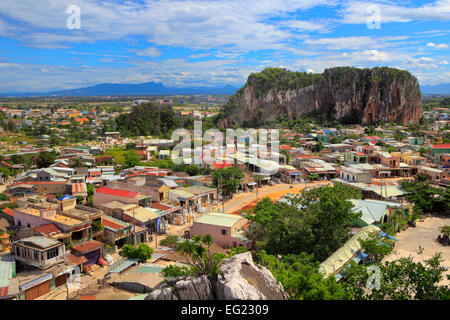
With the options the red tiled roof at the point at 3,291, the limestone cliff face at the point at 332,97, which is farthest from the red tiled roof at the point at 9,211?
the limestone cliff face at the point at 332,97

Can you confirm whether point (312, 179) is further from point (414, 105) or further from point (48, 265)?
point (414, 105)

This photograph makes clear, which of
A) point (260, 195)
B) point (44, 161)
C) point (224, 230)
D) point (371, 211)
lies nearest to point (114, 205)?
point (224, 230)

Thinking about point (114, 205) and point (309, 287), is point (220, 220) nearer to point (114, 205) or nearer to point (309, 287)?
point (114, 205)

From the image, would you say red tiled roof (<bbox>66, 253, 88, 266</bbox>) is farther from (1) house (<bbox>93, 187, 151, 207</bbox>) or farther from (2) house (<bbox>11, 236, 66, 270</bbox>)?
(1) house (<bbox>93, 187, 151, 207</bbox>)

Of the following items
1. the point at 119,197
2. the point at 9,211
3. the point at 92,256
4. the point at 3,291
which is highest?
the point at 119,197

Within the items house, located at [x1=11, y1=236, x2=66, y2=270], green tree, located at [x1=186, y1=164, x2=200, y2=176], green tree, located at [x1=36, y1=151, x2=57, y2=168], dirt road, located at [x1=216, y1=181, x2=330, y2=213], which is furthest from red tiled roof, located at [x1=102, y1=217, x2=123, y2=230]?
green tree, located at [x1=36, y1=151, x2=57, y2=168]

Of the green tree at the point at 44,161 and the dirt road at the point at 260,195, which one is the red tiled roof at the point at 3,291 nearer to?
the dirt road at the point at 260,195
